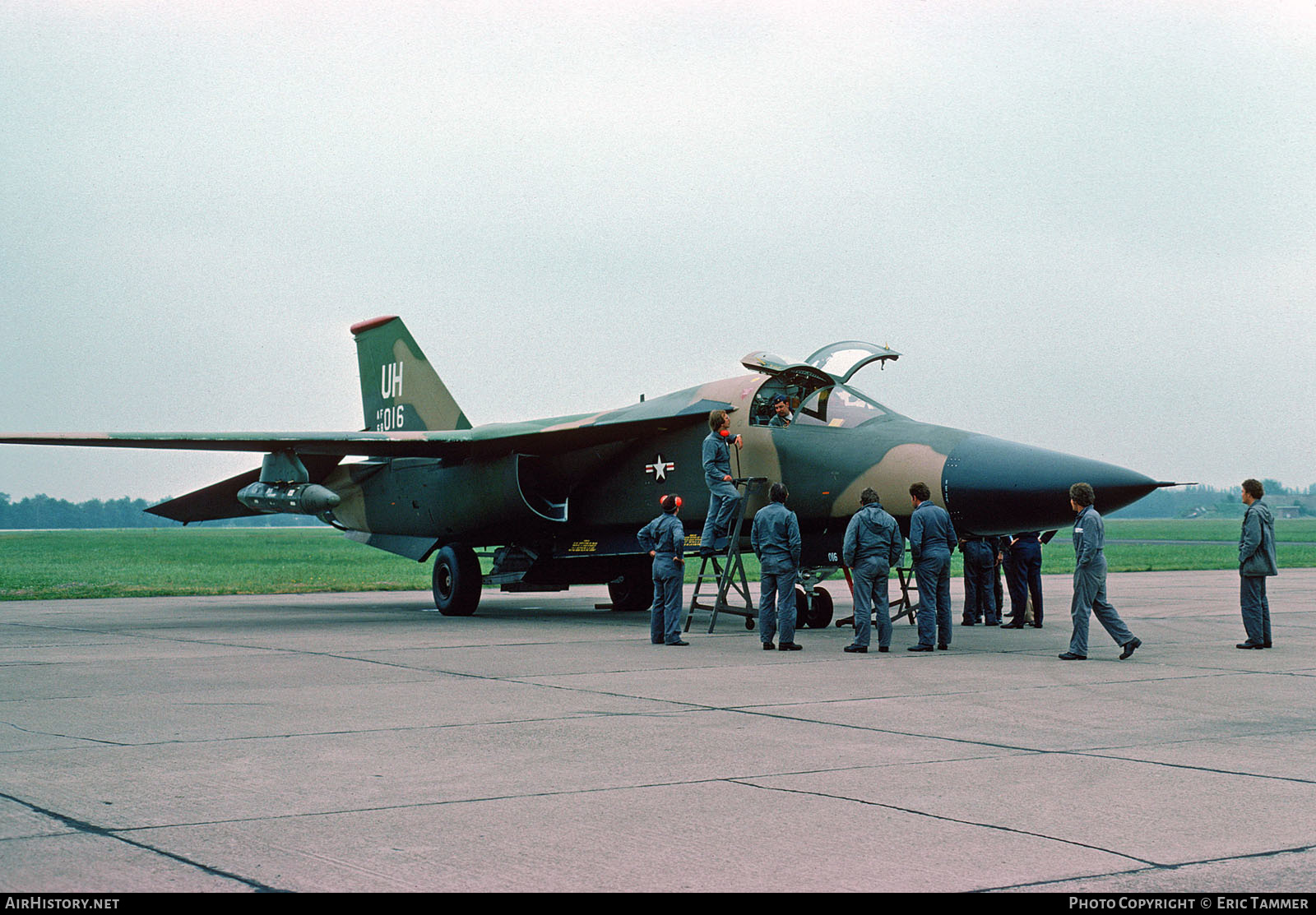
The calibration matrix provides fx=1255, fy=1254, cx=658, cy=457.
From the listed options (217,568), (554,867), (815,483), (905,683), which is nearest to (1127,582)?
(815,483)

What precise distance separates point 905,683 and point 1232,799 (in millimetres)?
3956

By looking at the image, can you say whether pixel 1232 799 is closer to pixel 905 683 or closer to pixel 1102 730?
pixel 1102 730

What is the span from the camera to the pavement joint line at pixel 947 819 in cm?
418

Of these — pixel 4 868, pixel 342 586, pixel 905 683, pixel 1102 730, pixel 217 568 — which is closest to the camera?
pixel 4 868

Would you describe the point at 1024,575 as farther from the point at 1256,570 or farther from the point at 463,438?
the point at 463,438

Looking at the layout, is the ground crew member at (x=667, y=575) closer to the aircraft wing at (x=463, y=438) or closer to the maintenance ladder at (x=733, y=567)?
the maintenance ladder at (x=733, y=567)

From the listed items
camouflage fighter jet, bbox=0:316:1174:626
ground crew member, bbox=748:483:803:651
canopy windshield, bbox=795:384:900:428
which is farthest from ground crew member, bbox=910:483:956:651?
canopy windshield, bbox=795:384:900:428

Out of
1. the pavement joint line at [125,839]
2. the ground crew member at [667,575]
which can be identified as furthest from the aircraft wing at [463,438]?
the pavement joint line at [125,839]

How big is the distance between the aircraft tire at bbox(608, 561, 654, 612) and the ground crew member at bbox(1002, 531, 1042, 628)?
5.33 metres

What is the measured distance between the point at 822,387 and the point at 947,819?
971 cm

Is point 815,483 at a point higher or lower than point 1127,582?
higher

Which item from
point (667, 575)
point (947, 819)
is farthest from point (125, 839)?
point (667, 575)

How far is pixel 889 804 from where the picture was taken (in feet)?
16.1

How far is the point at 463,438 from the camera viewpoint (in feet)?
55.0
